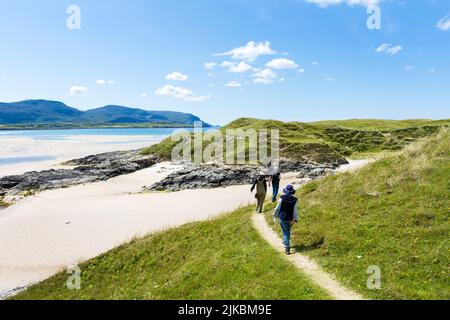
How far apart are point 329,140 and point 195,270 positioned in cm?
8658

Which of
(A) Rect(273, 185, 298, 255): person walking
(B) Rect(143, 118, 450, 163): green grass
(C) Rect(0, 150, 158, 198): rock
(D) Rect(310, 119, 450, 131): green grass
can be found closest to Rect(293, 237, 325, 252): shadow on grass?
(A) Rect(273, 185, 298, 255): person walking

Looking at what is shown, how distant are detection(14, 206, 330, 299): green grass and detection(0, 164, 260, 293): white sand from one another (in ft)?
14.3

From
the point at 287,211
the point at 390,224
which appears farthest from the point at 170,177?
the point at 390,224

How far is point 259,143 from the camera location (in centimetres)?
8406

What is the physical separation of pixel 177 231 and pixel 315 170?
4179cm

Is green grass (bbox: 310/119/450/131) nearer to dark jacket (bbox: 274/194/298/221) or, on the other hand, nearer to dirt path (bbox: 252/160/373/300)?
dirt path (bbox: 252/160/373/300)

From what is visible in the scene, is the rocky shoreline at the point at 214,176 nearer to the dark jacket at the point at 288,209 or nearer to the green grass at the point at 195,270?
the green grass at the point at 195,270

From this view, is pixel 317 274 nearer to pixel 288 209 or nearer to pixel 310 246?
pixel 310 246

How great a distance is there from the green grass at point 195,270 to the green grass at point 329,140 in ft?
173

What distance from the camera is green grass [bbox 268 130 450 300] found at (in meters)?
13.8

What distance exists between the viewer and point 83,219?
123 ft

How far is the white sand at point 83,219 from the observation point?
26500mm

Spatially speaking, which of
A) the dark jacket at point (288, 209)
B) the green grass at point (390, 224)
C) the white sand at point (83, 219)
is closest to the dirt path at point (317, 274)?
the green grass at point (390, 224)
